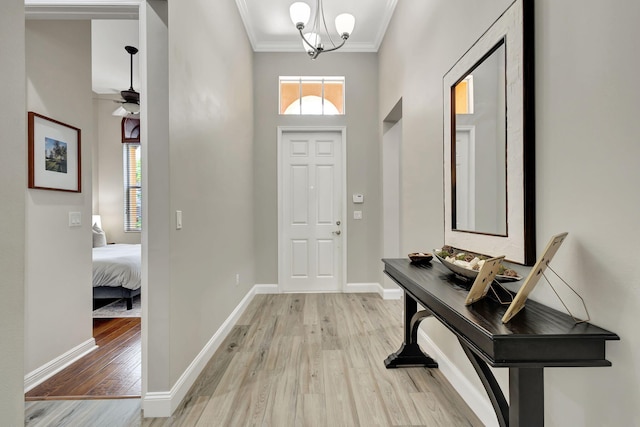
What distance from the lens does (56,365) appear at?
2158 mm

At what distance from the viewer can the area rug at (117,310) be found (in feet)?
10.9

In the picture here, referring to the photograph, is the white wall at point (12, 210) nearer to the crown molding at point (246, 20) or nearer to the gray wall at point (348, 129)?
the crown molding at point (246, 20)

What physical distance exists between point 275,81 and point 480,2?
297 cm

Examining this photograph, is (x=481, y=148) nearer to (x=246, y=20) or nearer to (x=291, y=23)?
(x=291, y=23)

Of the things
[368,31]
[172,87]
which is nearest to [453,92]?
[172,87]

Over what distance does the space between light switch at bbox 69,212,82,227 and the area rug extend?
4.68ft

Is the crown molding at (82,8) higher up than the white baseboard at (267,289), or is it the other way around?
the crown molding at (82,8)

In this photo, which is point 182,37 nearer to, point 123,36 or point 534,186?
point 534,186

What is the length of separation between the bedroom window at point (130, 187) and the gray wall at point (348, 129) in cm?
317

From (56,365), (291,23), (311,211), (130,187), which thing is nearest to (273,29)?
(291,23)

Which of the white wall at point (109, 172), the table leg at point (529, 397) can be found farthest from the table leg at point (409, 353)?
the white wall at point (109, 172)

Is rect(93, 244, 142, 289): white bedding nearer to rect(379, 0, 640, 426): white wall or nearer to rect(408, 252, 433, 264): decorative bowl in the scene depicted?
rect(408, 252, 433, 264): decorative bowl

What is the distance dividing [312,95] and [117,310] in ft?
11.7

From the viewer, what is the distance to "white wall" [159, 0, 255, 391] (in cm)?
180
